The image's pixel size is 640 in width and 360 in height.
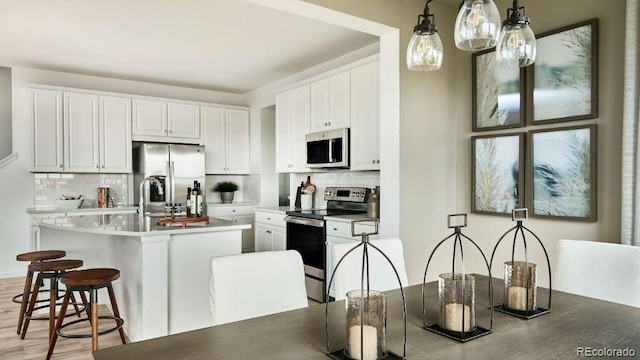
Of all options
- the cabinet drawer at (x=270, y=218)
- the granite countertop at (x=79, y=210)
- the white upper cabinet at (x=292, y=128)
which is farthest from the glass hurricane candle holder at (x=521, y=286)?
the granite countertop at (x=79, y=210)

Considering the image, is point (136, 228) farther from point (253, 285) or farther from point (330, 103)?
point (330, 103)

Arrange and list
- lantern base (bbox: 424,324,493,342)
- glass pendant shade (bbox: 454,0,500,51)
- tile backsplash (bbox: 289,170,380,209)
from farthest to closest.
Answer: tile backsplash (bbox: 289,170,380,209) < glass pendant shade (bbox: 454,0,500,51) < lantern base (bbox: 424,324,493,342)

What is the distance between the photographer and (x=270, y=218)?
498 cm

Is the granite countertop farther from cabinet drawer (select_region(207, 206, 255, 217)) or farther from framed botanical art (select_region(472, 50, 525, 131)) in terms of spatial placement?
framed botanical art (select_region(472, 50, 525, 131))

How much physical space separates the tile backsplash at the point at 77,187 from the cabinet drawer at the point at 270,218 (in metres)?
1.93

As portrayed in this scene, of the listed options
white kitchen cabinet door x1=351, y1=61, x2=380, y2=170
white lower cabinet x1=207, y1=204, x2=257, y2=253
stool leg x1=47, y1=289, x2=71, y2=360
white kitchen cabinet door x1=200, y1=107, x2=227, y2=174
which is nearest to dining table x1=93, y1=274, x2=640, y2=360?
stool leg x1=47, y1=289, x2=71, y2=360

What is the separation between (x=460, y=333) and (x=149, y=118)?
532cm

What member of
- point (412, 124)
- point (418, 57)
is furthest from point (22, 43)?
point (418, 57)

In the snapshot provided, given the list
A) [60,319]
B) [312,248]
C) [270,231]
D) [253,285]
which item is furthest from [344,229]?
[60,319]

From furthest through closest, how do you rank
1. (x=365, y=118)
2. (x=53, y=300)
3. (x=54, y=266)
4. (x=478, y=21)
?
(x=365, y=118), (x=54, y=266), (x=53, y=300), (x=478, y=21)

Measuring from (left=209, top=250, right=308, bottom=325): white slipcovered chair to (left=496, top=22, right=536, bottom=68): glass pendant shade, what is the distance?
1.15m

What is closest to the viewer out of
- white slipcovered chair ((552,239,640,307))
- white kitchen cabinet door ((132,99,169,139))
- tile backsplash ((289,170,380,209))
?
white slipcovered chair ((552,239,640,307))

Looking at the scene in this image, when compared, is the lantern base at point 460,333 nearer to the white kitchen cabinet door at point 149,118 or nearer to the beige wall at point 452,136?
the beige wall at point 452,136

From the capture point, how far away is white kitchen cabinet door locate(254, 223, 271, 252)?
4992 mm
